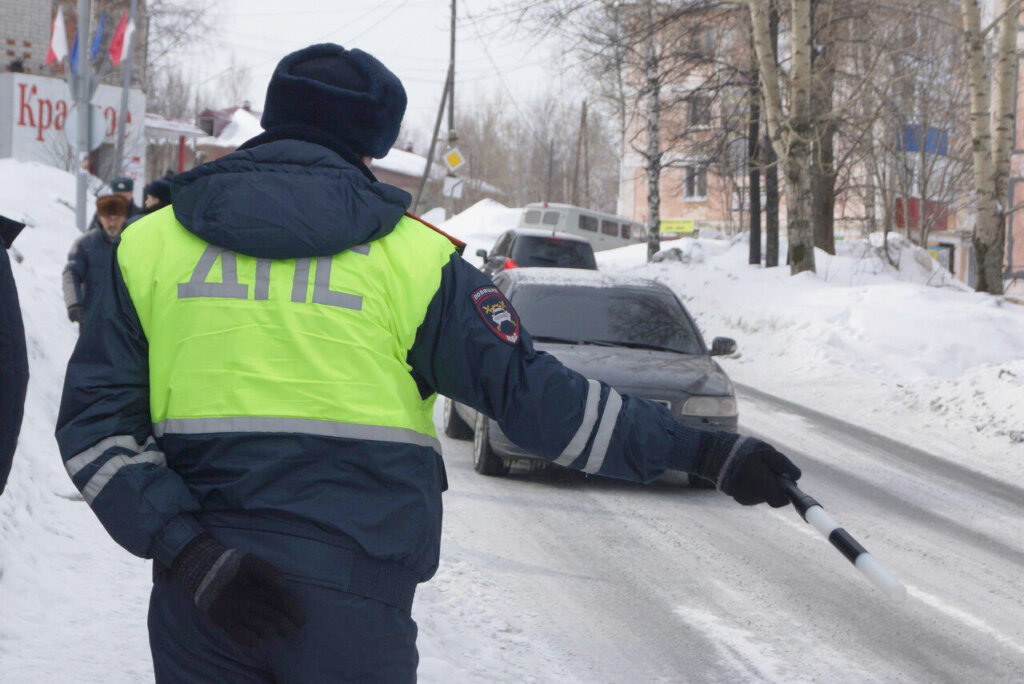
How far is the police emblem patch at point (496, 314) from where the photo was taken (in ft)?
7.68

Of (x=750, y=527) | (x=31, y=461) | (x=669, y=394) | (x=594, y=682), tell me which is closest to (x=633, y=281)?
(x=669, y=394)

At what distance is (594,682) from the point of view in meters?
4.69

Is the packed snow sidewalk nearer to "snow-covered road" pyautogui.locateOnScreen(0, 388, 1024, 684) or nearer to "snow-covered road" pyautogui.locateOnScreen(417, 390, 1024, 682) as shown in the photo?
"snow-covered road" pyautogui.locateOnScreen(417, 390, 1024, 682)

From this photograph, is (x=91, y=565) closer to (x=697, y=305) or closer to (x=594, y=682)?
(x=594, y=682)

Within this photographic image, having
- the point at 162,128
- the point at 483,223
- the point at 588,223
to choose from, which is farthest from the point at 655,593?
the point at 483,223

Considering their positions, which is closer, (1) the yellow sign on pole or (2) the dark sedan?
(2) the dark sedan

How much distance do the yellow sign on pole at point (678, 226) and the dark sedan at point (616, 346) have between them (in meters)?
48.3

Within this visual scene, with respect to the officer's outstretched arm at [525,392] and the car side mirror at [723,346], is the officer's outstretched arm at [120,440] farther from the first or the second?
the car side mirror at [723,346]

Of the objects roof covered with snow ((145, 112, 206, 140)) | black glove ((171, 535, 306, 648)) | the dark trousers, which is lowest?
the dark trousers

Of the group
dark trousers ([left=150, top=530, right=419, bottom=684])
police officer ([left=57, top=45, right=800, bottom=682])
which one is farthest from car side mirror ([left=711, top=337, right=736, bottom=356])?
dark trousers ([left=150, top=530, right=419, bottom=684])

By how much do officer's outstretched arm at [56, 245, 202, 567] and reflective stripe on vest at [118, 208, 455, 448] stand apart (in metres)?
0.04

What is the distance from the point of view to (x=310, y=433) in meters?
2.17

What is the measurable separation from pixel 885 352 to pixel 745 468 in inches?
546

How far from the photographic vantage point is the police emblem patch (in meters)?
2.34
